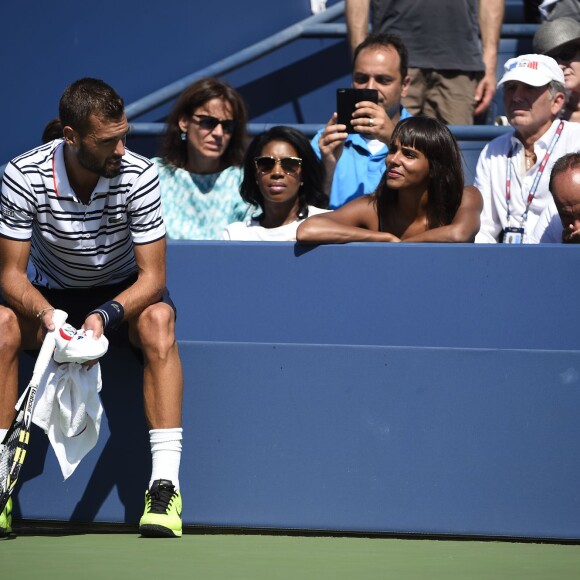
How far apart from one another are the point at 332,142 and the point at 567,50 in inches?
54.4

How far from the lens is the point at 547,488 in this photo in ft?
14.0

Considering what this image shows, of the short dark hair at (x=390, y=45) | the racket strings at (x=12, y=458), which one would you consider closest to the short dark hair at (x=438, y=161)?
the short dark hair at (x=390, y=45)

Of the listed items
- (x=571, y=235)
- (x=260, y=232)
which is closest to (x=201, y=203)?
(x=260, y=232)

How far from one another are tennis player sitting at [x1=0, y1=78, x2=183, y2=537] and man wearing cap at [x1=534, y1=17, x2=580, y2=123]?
2.37 metres

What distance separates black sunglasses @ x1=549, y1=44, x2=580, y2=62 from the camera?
5930mm

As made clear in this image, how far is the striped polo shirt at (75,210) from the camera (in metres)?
4.34

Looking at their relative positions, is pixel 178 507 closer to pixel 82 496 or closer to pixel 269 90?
pixel 82 496

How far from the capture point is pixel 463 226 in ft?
15.6

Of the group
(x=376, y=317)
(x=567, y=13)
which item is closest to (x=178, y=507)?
(x=376, y=317)

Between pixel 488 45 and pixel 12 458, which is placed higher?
pixel 488 45

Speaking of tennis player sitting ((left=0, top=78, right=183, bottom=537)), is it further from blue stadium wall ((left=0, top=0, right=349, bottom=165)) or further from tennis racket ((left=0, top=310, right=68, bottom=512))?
blue stadium wall ((left=0, top=0, right=349, bottom=165))

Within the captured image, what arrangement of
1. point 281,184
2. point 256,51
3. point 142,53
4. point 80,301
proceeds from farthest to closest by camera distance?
point 142,53, point 256,51, point 281,184, point 80,301

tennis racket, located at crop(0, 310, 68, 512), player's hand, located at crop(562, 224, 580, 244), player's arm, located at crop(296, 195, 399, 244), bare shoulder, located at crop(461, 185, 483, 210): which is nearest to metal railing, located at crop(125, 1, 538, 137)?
player's arm, located at crop(296, 195, 399, 244)

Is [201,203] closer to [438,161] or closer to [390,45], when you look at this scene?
[390,45]
